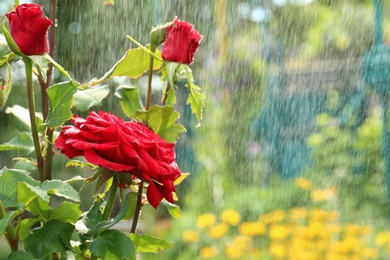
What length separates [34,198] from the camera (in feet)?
2.21

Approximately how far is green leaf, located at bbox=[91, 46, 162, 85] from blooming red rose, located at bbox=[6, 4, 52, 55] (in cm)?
12

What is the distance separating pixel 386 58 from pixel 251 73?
63 cm

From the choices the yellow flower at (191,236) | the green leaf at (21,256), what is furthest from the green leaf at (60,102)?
the yellow flower at (191,236)

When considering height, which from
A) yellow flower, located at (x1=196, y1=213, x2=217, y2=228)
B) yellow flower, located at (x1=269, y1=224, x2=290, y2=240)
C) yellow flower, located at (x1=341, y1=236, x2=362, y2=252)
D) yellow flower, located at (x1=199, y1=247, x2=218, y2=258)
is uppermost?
yellow flower, located at (x1=341, y1=236, x2=362, y2=252)

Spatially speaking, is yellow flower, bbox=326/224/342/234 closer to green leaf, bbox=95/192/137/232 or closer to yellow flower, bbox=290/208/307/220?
yellow flower, bbox=290/208/307/220

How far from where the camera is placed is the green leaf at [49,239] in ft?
2.23

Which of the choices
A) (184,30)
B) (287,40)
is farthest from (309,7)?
(184,30)

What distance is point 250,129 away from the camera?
249cm

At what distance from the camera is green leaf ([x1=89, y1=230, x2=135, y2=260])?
0.67 metres

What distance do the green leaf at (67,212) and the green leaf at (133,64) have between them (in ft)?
0.48

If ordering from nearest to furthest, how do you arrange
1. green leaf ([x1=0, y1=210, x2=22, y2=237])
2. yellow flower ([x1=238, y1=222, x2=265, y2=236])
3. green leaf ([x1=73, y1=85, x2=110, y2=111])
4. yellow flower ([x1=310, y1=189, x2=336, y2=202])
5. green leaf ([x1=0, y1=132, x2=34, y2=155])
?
green leaf ([x1=0, y1=210, x2=22, y2=237]) < green leaf ([x1=73, y1=85, x2=110, y2=111]) < green leaf ([x1=0, y1=132, x2=34, y2=155]) < yellow flower ([x1=238, y1=222, x2=265, y2=236]) < yellow flower ([x1=310, y1=189, x2=336, y2=202])

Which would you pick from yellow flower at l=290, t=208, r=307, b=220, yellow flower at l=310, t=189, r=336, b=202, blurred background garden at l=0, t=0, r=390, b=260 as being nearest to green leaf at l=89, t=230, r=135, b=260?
blurred background garden at l=0, t=0, r=390, b=260

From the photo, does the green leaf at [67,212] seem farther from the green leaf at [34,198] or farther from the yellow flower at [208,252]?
the yellow flower at [208,252]

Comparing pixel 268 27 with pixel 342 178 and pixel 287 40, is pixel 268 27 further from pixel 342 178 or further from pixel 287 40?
pixel 342 178
